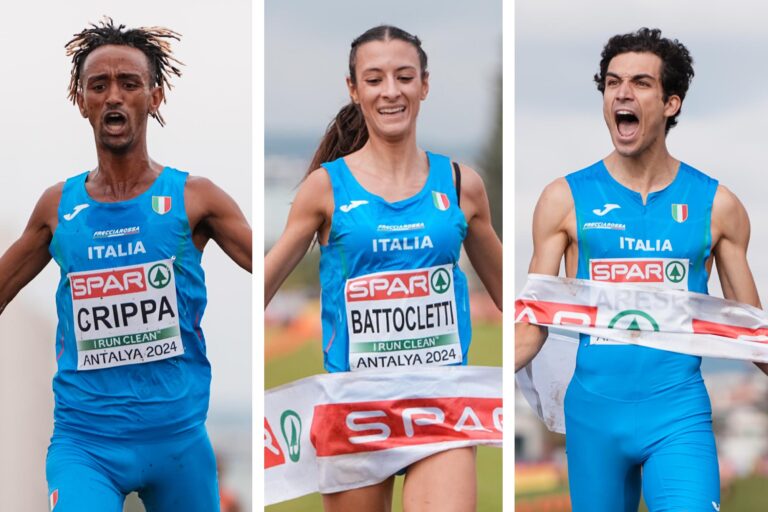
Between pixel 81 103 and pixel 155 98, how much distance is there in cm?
35

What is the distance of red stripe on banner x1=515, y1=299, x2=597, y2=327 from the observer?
7.00 metres

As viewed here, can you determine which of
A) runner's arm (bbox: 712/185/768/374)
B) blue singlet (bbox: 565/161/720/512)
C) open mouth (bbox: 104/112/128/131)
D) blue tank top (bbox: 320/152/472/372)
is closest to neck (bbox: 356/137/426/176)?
blue tank top (bbox: 320/152/472/372)

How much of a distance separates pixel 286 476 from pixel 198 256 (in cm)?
112

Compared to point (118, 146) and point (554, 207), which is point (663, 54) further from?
point (118, 146)

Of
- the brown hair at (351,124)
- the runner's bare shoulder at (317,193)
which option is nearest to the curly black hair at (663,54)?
the brown hair at (351,124)

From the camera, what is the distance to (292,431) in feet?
23.1

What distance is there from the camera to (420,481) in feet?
21.7

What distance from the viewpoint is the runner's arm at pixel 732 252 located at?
6.97 meters

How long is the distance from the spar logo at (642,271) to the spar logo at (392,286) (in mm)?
841

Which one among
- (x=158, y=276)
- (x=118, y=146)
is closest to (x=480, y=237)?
(x=158, y=276)

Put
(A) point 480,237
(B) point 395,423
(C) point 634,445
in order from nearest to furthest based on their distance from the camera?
1. (C) point 634,445
2. (B) point 395,423
3. (A) point 480,237

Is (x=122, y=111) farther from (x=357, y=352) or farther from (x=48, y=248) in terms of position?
(x=357, y=352)

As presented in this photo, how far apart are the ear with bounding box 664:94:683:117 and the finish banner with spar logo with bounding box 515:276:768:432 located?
2.46ft

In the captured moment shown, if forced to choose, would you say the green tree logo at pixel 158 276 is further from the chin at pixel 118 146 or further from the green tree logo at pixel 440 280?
the green tree logo at pixel 440 280
